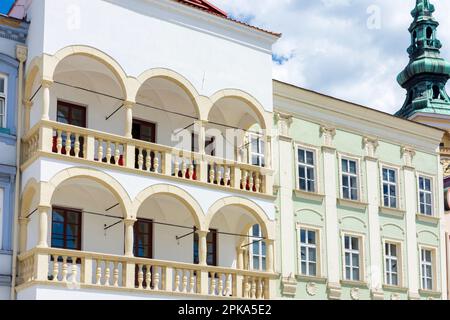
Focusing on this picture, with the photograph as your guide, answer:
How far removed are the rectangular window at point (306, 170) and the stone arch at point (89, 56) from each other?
7119mm

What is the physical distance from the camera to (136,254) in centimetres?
2281

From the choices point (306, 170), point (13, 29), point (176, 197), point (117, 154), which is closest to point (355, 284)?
point (306, 170)

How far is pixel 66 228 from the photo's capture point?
21750 mm

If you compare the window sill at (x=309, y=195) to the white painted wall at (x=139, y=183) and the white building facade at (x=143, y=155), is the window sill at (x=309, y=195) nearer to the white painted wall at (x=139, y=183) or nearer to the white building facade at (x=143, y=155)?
the white building facade at (x=143, y=155)

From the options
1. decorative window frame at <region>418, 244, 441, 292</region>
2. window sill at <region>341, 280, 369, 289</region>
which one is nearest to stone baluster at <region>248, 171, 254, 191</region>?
window sill at <region>341, 280, 369, 289</region>

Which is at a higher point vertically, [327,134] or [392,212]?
[327,134]

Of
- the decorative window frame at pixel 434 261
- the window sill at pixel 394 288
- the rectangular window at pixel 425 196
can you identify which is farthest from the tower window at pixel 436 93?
the window sill at pixel 394 288

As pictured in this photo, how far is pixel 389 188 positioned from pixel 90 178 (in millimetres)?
11923

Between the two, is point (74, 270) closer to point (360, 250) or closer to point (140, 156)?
point (140, 156)

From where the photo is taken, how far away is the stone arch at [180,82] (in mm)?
22025

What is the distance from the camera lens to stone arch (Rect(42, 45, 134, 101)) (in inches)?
800

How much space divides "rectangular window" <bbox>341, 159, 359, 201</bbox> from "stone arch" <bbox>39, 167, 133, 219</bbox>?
8.98 meters

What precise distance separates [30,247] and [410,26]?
40.5 metres
